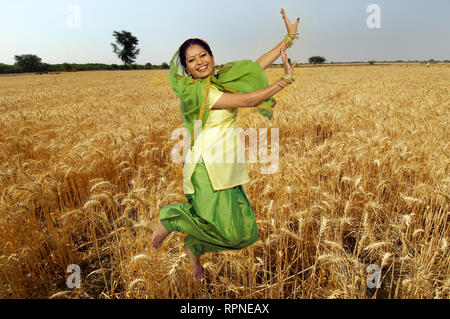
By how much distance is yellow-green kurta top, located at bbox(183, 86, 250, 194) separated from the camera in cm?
133

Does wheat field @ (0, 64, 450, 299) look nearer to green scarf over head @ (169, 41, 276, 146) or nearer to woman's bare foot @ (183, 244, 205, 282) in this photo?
woman's bare foot @ (183, 244, 205, 282)

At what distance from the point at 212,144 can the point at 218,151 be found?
0.05 m

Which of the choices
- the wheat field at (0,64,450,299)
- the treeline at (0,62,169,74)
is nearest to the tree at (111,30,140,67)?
the treeline at (0,62,169,74)

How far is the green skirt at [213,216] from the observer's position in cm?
134

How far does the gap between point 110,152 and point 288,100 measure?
19.9ft

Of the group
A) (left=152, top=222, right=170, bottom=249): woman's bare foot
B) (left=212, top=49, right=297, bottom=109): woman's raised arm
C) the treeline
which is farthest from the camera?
the treeline

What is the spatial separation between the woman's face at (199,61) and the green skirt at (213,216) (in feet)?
1.64

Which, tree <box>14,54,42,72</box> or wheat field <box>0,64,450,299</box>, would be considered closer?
wheat field <box>0,64,450,299</box>

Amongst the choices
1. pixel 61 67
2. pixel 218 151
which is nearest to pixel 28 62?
pixel 61 67

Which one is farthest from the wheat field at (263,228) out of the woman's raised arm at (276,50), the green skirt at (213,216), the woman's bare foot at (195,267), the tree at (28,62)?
the tree at (28,62)

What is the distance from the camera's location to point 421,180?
8.76 ft

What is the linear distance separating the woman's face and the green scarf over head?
0.06 m

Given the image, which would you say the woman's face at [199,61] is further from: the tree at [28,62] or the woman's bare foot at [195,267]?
the tree at [28,62]

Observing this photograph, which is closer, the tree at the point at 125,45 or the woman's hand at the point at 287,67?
the woman's hand at the point at 287,67
